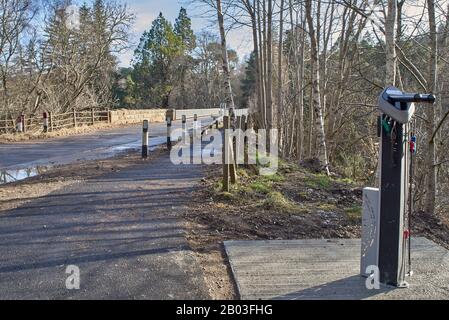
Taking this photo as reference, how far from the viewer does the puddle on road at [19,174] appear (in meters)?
10.2

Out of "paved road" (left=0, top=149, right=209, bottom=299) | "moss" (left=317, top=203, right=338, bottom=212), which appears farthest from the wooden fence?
"moss" (left=317, top=203, right=338, bottom=212)

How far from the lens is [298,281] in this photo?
4293mm

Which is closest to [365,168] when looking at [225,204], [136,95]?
[225,204]

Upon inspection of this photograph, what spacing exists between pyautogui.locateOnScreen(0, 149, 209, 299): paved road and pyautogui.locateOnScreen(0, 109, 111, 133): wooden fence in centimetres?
1523

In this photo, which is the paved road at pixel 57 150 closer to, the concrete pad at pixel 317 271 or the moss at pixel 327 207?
the moss at pixel 327 207

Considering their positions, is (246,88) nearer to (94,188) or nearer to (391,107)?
(94,188)

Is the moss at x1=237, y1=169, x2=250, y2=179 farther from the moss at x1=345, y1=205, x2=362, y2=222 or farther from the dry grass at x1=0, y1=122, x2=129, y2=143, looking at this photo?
the dry grass at x1=0, y1=122, x2=129, y2=143

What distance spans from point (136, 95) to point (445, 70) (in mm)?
46125

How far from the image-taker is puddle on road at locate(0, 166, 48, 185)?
1016cm

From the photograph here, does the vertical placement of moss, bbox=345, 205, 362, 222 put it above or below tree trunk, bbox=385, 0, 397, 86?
below

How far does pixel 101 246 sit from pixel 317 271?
2375 mm

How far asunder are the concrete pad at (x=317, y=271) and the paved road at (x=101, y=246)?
1.72ft

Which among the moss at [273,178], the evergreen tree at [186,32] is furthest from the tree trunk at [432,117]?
the evergreen tree at [186,32]
